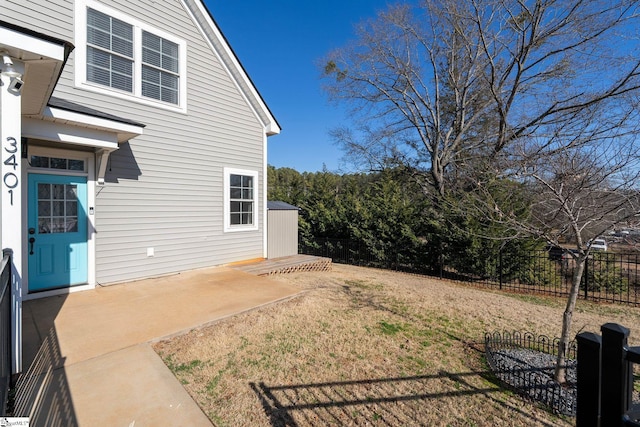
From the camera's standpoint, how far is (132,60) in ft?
20.0

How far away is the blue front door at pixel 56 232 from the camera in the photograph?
4949 mm

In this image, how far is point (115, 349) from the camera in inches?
133

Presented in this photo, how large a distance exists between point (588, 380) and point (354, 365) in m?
2.53

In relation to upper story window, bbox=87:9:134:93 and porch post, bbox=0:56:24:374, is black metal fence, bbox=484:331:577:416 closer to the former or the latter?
porch post, bbox=0:56:24:374

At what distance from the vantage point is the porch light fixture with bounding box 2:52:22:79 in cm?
270

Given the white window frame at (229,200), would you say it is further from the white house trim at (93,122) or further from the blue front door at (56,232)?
the blue front door at (56,232)

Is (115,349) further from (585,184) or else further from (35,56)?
(585,184)

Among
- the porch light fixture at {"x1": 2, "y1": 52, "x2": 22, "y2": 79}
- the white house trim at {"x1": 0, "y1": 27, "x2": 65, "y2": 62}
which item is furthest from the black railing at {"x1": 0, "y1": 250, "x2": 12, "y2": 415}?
the white house trim at {"x1": 0, "y1": 27, "x2": 65, "y2": 62}

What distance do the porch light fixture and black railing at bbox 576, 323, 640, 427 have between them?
4.67 m

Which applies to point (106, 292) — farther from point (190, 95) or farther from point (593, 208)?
point (593, 208)

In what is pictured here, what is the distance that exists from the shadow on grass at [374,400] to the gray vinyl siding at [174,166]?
4.70 m

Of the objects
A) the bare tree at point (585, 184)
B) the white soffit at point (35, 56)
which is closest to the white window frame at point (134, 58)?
the white soffit at point (35, 56)

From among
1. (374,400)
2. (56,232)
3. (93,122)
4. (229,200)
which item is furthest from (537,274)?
(56,232)

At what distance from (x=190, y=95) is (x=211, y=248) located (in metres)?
3.79
